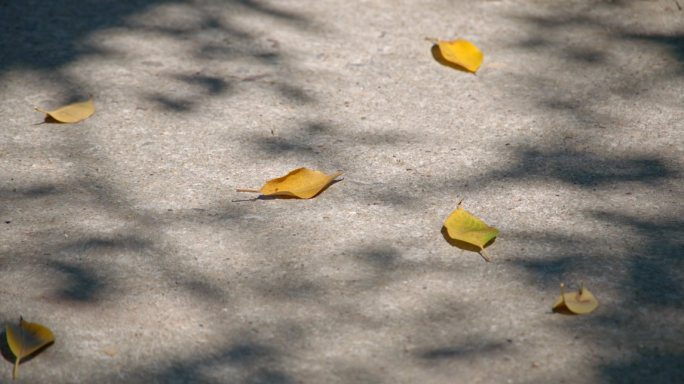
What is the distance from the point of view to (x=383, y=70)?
2.81m

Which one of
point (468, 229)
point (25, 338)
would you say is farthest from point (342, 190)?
point (25, 338)

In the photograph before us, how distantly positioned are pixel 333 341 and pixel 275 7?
7.21 feet

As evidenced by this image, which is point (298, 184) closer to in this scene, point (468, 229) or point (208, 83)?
point (468, 229)

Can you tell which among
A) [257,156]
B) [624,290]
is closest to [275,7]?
[257,156]

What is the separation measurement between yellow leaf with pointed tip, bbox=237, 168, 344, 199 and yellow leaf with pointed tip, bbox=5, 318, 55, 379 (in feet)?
2.58

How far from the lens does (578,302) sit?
1.60 metres

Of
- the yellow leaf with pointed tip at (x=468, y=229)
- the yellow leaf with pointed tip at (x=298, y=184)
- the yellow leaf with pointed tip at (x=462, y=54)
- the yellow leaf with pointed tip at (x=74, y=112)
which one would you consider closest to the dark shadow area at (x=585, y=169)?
the yellow leaf with pointed tip at (x=468, y=229)

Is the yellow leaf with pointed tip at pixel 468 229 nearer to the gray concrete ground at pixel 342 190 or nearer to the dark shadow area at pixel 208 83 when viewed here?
the gray concrete ground at pixel 342 190

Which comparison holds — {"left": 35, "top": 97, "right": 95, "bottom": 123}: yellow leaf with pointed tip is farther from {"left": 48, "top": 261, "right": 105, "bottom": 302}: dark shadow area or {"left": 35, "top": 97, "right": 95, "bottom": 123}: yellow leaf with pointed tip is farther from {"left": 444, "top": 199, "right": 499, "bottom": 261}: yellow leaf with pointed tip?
{"left": 444, "top": 199, "right": 499, "bottom": 261}: yellow leaf with pointed tip

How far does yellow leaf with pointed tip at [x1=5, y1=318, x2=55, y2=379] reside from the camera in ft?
4.78

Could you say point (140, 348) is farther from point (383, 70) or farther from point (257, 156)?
point (383, 70)

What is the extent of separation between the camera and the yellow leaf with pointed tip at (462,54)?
2795 millimetres

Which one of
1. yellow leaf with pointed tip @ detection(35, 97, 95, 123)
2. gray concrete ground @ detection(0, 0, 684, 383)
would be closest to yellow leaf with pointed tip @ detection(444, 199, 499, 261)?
gray concrete ground @ detection(0, 0, 684, 383)

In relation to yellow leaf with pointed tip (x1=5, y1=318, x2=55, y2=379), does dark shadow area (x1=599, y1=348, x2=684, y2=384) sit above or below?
above
